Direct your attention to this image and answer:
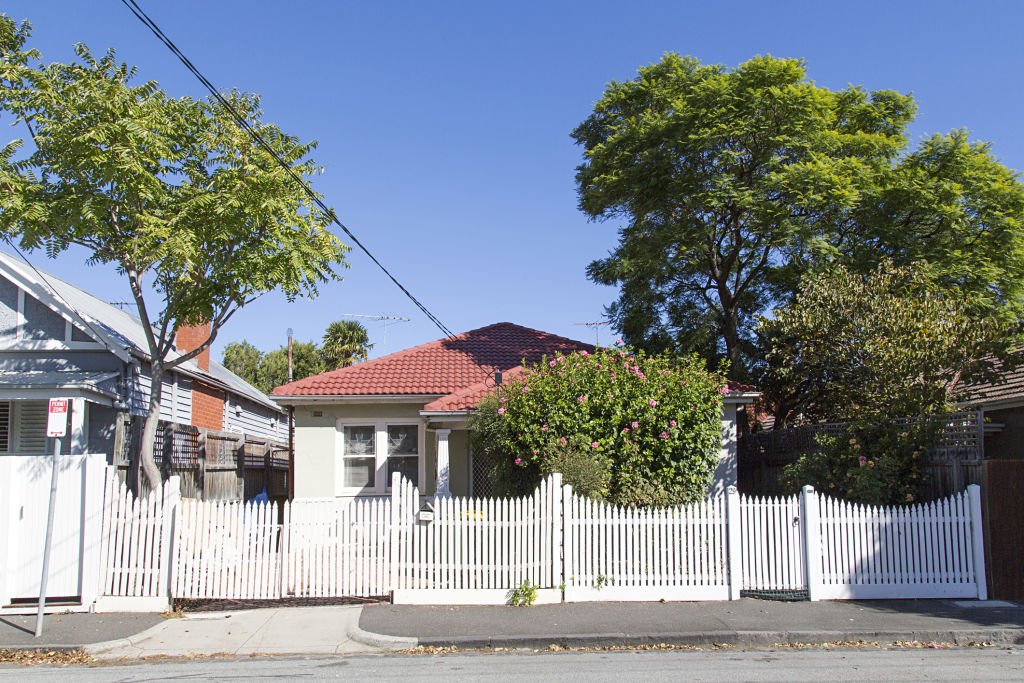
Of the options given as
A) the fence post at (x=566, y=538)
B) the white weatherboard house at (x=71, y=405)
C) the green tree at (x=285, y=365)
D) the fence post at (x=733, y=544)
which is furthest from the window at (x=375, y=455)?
the green tree at (x=285, y=365)

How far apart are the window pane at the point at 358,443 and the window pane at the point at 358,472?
0.16m

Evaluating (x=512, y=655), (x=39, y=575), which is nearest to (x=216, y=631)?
(x=39, y=575)

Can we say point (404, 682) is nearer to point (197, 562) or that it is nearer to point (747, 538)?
point (197, 562)

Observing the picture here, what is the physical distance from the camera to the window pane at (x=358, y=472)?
1597 cm

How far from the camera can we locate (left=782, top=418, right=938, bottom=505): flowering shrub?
1140cm

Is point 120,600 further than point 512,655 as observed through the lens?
Yes

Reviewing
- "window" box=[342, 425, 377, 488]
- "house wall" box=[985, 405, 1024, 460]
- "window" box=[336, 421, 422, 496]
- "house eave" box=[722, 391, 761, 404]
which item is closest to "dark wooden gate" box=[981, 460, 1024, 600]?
"house eave" box=[722, 391, 761, 404]

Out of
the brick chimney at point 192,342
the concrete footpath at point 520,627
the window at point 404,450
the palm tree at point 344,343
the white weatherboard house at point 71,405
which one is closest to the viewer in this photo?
the concrete footpath at point 520,627

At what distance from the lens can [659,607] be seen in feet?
33.1

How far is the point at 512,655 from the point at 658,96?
48.4 feet

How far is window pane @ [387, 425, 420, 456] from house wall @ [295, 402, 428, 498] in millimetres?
229

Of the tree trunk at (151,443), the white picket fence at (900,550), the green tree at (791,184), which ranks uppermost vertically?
the green tree at (791,184)

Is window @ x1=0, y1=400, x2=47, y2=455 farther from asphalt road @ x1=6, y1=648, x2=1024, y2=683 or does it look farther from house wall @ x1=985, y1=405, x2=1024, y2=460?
house wall @ x1=985, y1=405, x2=1024, y2=460

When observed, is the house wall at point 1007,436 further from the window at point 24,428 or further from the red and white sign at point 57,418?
the window at point 24,428
